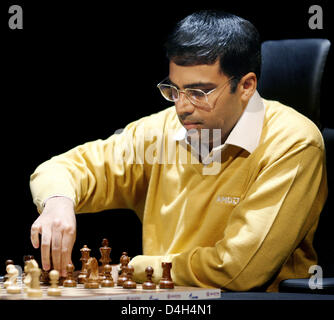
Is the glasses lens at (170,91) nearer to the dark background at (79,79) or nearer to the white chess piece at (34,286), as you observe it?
the dark background at (79,79)

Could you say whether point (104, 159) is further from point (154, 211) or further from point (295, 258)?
point (295, 258)

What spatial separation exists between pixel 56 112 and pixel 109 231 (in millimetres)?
620

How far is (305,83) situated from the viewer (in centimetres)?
303

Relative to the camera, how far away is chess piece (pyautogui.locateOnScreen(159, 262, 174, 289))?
2.42 meters

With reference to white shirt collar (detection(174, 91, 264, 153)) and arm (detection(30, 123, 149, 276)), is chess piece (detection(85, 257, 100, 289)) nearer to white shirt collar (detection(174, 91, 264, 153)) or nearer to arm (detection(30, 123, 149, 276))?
arm (detection(30, 123, 149, 276))

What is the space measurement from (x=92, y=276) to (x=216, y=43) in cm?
88

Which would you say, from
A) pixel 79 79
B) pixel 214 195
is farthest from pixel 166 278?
pixel 79 79

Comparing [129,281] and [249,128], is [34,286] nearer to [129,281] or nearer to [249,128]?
[129,281]

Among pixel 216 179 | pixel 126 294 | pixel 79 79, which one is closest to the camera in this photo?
pixel 126 294

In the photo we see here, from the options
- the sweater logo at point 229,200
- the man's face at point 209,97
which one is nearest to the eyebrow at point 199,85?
the man's face at point 209,97

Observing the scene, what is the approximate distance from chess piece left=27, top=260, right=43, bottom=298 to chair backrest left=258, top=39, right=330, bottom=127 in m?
1.27

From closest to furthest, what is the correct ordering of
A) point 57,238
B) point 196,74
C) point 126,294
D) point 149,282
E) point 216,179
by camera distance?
point 126,294 → point 149,282 → point 57,238 → point 196,74 → point 216,179

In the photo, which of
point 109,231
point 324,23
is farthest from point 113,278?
point 324,23

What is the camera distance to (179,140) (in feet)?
9.81
